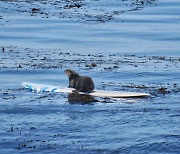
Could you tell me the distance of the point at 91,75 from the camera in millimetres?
21375

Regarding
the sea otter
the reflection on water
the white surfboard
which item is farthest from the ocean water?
the sea otter

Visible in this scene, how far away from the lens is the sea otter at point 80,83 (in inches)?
737

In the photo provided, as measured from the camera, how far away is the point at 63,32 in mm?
30719

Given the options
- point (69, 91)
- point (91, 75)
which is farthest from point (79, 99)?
point (91, 75)

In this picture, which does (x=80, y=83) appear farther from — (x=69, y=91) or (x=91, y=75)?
(x=91, y=75)

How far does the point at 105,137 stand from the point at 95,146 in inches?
26.0

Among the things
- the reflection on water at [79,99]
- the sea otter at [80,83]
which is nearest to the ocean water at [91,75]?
the reflection on water at [79,99]

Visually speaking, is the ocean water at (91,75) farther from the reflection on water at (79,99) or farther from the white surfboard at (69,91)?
the white surfboard at (69,91)

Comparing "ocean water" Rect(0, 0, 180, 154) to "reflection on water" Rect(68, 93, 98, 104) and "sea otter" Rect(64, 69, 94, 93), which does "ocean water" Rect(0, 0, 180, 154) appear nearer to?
"reflection on water" Rect(68, 93, 98, 104)

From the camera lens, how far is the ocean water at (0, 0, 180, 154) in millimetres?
14383

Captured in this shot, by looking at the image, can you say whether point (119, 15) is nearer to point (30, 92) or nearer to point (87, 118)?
point (30, 92)

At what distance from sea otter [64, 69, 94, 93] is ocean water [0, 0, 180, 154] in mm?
487

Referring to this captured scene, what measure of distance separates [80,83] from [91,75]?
2429 mm

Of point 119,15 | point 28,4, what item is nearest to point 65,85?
point 119,15
